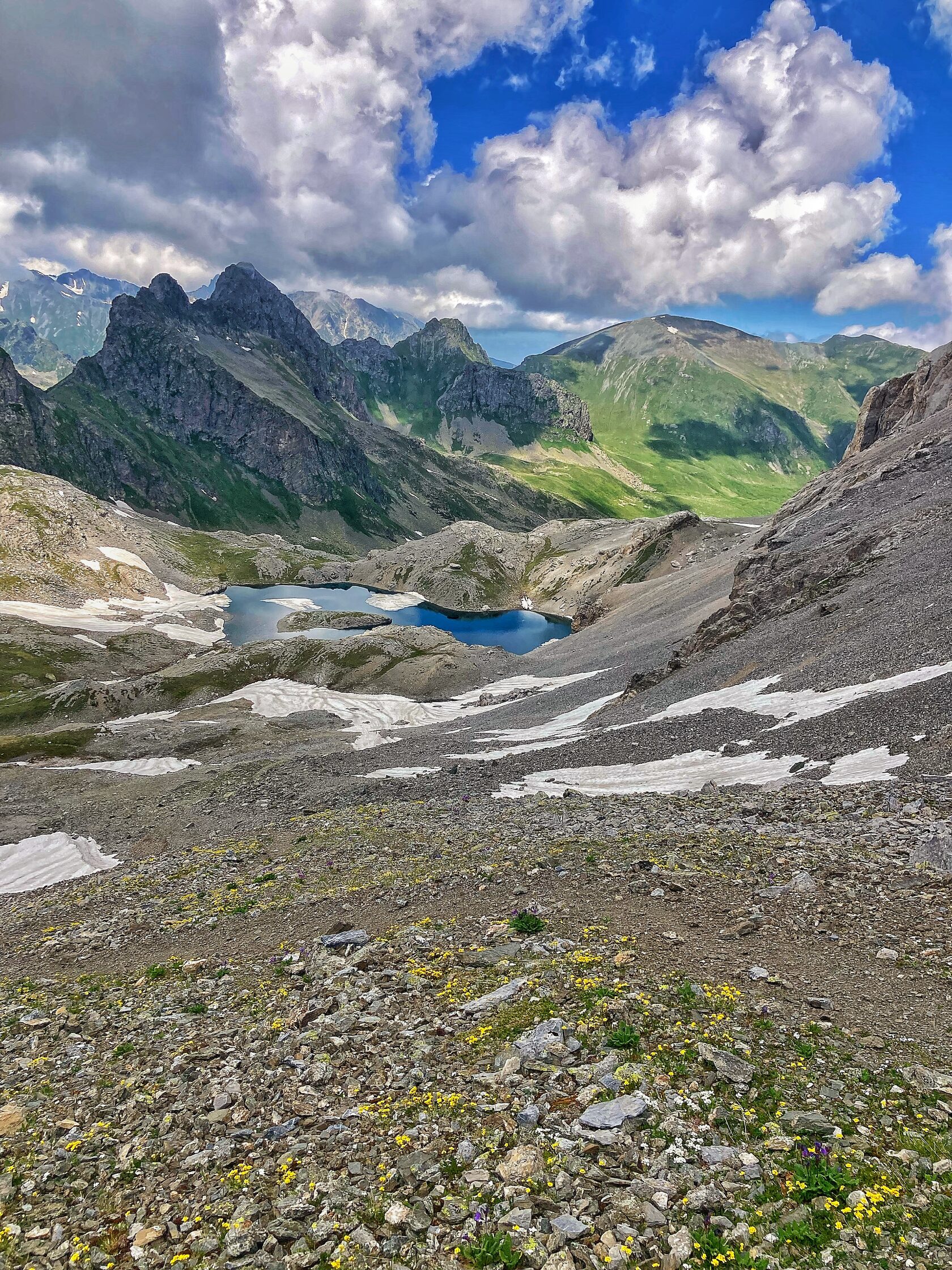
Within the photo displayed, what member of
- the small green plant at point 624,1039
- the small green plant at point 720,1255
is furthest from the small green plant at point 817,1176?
the small green plant at point 624,1039

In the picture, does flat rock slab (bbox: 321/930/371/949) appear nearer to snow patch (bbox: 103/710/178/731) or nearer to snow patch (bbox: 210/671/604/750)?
snow patch (bbox: 210/671/604/750)

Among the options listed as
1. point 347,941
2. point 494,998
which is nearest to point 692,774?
point 347,941

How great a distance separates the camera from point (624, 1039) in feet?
33.0

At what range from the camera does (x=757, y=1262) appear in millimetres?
6469

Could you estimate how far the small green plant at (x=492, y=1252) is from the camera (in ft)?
22.4

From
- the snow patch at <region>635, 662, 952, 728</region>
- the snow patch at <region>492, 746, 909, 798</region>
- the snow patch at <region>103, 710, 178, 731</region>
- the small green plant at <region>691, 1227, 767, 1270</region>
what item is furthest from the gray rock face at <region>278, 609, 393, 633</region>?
the small green plant at <region>691, 1227, 767, 1270</region>

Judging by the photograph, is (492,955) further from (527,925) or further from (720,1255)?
(720,1255)

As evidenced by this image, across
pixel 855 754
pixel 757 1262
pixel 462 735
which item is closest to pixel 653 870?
pixel 757 1262

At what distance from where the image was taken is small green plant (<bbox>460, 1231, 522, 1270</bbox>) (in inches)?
269

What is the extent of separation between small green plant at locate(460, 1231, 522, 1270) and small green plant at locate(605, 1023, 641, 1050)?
11.7 feet

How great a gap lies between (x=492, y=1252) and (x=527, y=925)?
8.41 meters

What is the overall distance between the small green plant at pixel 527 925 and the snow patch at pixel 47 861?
28.2 meters

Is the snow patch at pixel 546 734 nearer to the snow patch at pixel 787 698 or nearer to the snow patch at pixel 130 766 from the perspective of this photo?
the snow patch at pixel 787 698

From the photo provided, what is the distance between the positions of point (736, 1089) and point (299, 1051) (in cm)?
748
